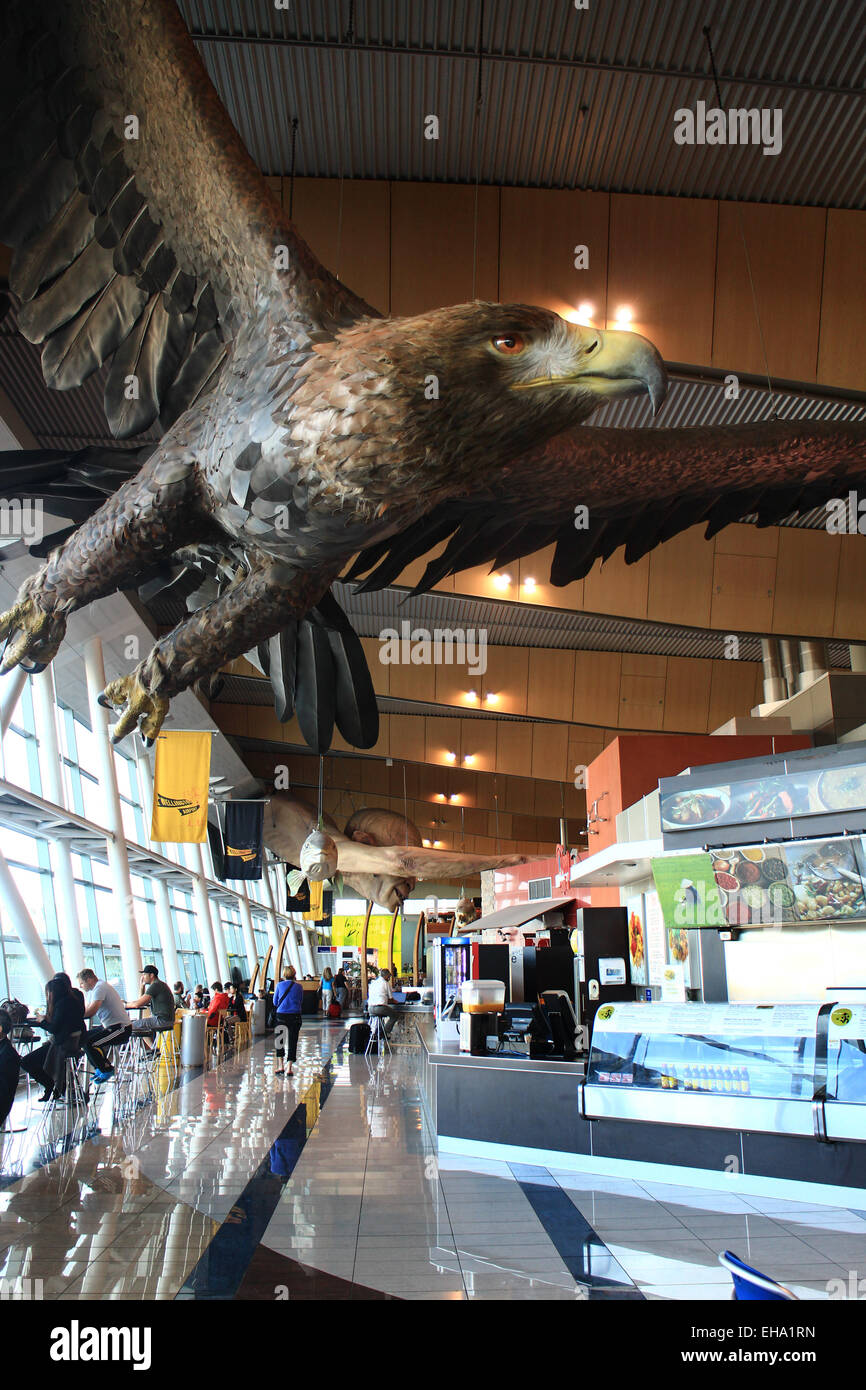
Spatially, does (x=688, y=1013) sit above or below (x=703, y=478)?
below

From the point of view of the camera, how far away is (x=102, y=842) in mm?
12859

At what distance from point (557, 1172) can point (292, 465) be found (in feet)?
17.0

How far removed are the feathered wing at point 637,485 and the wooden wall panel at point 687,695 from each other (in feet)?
36.9

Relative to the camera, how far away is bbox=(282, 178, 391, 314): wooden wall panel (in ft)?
19.5

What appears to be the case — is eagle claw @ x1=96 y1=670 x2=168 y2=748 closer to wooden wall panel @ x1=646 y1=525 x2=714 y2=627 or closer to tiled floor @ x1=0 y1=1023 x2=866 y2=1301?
tiled floor @ x1=0 y1=1023 x2=866 y2=1301

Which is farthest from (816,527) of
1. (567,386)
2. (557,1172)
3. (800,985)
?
(567,386)

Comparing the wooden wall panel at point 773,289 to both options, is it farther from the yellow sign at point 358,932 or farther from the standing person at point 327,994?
the yellow sign at point 358,932

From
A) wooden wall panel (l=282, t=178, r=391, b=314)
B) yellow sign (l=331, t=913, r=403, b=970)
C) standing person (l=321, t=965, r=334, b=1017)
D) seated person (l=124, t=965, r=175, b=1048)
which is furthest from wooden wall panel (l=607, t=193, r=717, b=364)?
yellow sign (l=331, t=913, r=403, b=970)

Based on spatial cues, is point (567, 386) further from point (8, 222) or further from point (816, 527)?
point (816, 527)

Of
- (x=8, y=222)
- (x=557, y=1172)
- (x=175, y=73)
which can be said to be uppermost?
(x=175, y=73)

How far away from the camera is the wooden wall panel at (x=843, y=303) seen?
641 cm

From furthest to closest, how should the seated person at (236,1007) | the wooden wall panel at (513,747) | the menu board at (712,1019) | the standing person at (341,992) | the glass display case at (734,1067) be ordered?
the standing person at (341,992)
the wooden wall panel at (513,747)
the seated person at (236,1007)
the menu board at (712,1019)
the glass display case at (734,1067)

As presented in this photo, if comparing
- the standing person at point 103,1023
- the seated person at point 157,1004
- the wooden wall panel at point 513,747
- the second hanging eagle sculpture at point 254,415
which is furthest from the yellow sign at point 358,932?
the second hanging eagle sculpture at point 254,415
